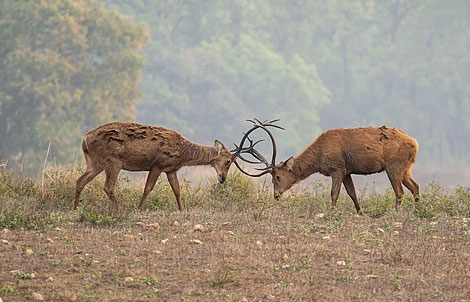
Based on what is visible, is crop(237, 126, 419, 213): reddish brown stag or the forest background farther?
the forest background

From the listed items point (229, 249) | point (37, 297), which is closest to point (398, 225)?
point (229, 249)

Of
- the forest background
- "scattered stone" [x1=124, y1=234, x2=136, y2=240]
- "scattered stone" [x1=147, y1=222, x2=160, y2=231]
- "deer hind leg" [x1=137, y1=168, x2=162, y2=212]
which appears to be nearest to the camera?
"scattered stone" [x1=124, y1=234, x2=136, y2=240]

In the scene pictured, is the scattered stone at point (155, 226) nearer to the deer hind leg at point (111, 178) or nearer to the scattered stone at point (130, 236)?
the scattered stone at point (130, 236)

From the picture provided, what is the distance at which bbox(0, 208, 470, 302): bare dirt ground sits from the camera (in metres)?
9.42

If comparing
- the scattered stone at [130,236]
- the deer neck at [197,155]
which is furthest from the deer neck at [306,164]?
the scattered stone at [130,236]

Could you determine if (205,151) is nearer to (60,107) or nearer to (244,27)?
(60,107)

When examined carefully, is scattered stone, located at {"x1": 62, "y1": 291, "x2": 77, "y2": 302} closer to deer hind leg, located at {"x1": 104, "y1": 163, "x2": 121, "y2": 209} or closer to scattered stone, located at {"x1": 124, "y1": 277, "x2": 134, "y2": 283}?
scattered stone, located at {"x1": 124, "y1": 277, "x2": 134, "y2": 283}

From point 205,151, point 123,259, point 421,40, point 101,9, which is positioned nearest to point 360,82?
point 421,40

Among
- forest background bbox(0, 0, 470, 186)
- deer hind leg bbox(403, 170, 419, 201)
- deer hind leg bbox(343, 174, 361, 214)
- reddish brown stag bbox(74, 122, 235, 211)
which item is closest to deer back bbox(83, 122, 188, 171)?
reddish brown stag bbox(74, 122, 235, 211)

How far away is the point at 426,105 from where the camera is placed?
5712 centimetres

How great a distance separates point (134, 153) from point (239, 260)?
14.0ft

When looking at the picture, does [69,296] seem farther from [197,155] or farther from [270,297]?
[197,155]

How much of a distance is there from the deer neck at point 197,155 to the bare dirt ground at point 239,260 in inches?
76.6

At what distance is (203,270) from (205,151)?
5.63 meters
